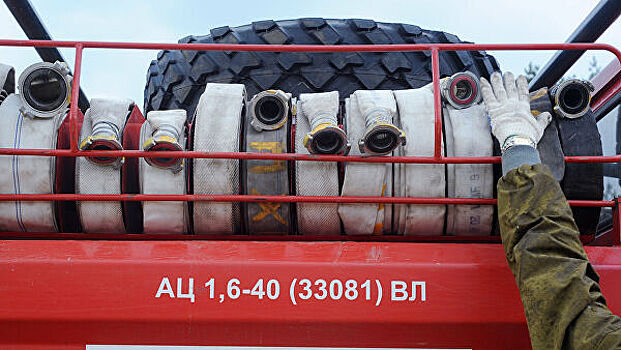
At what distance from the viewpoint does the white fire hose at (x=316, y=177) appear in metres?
1.85

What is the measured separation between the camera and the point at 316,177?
72.9 inches

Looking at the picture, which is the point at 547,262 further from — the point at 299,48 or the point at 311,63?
the point at 311,63

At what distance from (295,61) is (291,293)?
2.11m

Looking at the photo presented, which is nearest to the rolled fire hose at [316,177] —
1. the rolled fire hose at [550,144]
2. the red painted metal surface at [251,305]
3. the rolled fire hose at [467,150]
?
the red painted metal surface at [251,305]

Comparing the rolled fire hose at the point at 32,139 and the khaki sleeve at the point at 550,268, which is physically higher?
the rolled fire hose at the point at 32,139

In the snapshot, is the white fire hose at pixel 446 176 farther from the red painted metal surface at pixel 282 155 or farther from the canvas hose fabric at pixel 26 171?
the canvas hose fabric at pixel 26 171

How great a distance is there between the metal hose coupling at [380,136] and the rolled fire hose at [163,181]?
0.55 metres

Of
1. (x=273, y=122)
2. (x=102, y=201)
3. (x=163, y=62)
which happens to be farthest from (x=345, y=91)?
(x=102, y=201)

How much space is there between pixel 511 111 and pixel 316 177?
0.62 m

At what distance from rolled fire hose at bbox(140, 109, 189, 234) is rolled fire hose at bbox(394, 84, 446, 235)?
663mm

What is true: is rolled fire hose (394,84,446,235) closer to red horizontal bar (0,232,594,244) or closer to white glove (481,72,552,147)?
red horizontal bar (0,232,594,244)

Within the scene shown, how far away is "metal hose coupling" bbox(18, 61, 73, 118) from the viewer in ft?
6.22

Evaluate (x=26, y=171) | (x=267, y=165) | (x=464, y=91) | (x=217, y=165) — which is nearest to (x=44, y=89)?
(x=26, y=171)

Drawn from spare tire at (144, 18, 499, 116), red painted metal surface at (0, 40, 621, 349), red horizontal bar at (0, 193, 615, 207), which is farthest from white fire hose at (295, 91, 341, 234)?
spare tire at (144, 18, 499, 116)
